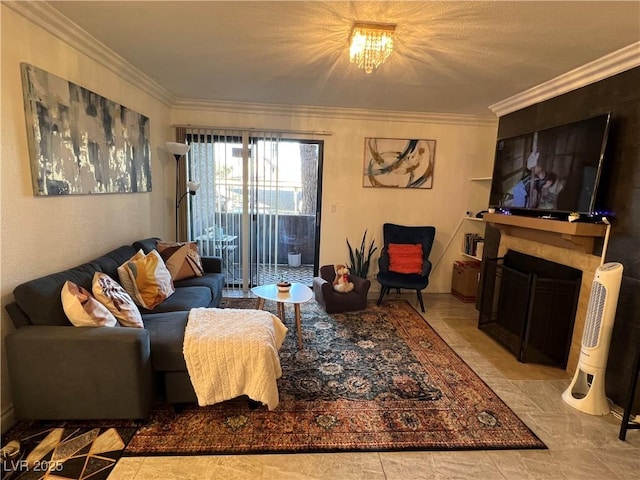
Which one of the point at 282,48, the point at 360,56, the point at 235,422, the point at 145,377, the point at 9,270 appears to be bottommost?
the point at 235,422

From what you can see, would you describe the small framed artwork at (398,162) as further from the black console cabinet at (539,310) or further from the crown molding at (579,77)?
the black console cabinet at (539,310)

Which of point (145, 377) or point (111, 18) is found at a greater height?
point (111, 18)

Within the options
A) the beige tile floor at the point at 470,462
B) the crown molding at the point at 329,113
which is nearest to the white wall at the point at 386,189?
the crown molding at the point at 329,113

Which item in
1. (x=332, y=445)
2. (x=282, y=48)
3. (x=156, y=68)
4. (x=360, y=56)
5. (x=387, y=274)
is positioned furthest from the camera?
(x=387, y=274)

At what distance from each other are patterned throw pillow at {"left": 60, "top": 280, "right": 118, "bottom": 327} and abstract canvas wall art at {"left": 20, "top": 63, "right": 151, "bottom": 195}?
659mm

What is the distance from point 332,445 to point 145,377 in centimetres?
113

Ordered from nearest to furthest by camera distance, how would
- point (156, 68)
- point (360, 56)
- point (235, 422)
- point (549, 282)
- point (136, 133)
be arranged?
point (235, 422) < point (360, 56) < point (549, 282) < point (156, 68) < point (136, 133)

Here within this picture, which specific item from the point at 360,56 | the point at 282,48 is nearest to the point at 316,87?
the point at 282,48

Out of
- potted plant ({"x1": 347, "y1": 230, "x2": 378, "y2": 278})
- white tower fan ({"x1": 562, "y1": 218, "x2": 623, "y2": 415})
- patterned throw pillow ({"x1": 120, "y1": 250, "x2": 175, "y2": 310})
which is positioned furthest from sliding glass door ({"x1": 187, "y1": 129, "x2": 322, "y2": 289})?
white tower fan ({"x1": 562, "y1": 218, "x2": 623, "y2": 415})

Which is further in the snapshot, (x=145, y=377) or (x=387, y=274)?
(x=387, y=274)

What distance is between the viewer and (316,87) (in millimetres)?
3354

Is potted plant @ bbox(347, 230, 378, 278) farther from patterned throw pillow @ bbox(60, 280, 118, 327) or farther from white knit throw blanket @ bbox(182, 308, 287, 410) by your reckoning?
patterned throw pillow @ bbox(60, 280, 118, 327)

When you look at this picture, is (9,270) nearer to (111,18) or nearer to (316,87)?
(111,18)

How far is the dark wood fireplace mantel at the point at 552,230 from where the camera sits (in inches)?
95.4
